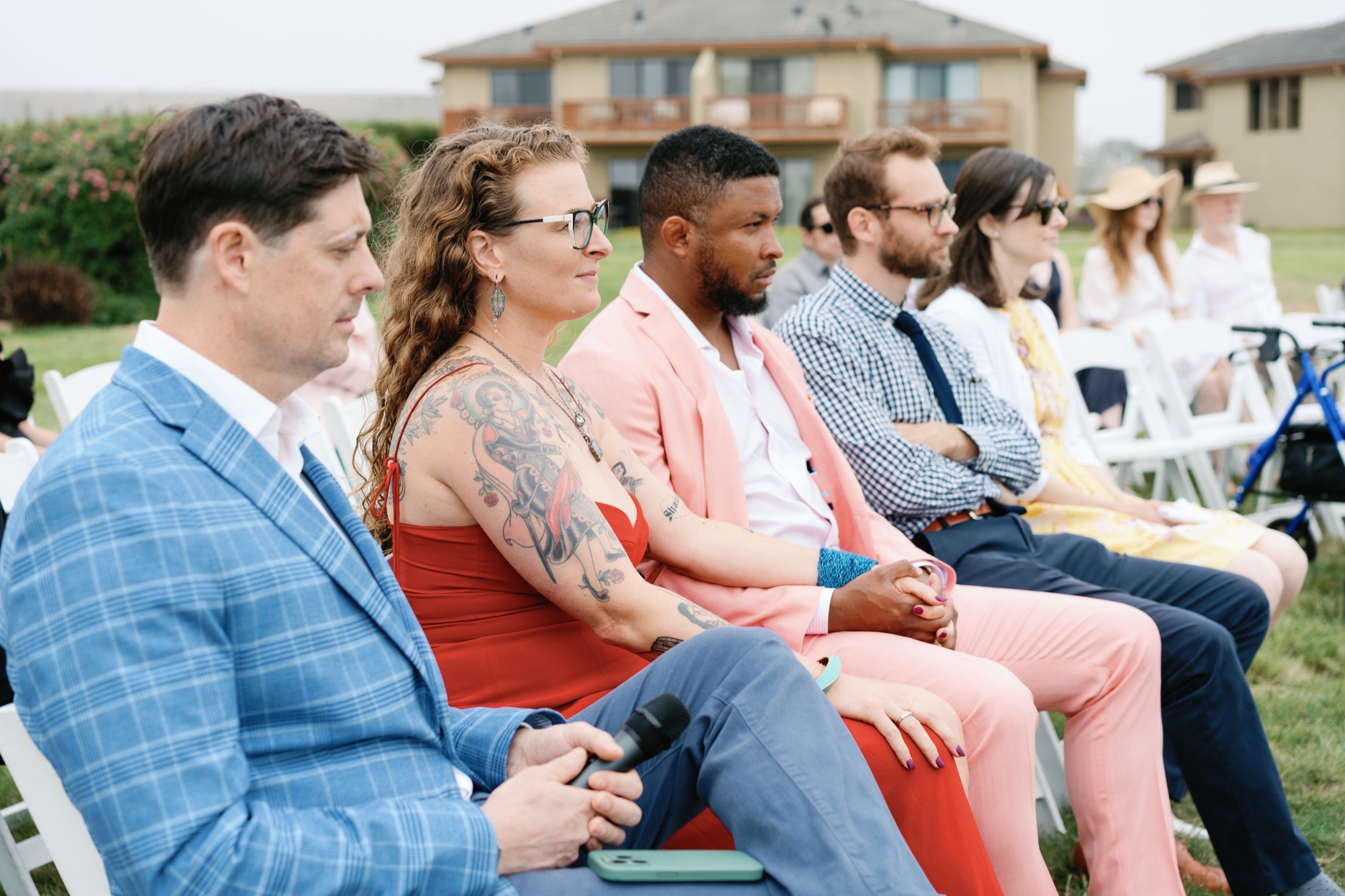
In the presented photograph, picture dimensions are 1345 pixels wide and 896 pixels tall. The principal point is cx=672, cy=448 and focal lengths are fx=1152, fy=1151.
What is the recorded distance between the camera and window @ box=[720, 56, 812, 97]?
38.4m

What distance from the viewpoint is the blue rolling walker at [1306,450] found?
556 cm

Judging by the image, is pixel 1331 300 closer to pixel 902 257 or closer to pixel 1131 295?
pixel 1131 295

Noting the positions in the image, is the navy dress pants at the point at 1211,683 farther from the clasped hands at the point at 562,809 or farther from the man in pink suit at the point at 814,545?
the clasped hands at the point at 562,809

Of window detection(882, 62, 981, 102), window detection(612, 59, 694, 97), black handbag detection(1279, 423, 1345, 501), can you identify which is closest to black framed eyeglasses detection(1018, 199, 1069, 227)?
black handbag detection(1279, 423, 1345, 501)

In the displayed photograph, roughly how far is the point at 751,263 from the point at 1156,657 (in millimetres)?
1450

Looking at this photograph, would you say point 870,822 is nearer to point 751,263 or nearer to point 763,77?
point 751,263

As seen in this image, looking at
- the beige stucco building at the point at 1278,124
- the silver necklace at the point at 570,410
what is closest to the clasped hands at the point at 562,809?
the silver necklace at the point at 570,410

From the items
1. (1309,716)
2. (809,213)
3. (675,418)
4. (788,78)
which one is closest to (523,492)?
(675,418)

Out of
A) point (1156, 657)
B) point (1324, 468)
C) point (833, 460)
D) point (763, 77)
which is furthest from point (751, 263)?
point (763, 77)

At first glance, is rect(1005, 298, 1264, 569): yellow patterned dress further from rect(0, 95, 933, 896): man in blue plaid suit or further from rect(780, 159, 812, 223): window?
rect(780, 159, 812, 223): window

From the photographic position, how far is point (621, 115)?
38781mm

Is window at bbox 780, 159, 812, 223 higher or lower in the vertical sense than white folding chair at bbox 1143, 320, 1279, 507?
higher

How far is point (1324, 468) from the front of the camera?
18.3 ft

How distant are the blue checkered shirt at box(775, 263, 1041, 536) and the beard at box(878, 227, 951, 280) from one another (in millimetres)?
137
